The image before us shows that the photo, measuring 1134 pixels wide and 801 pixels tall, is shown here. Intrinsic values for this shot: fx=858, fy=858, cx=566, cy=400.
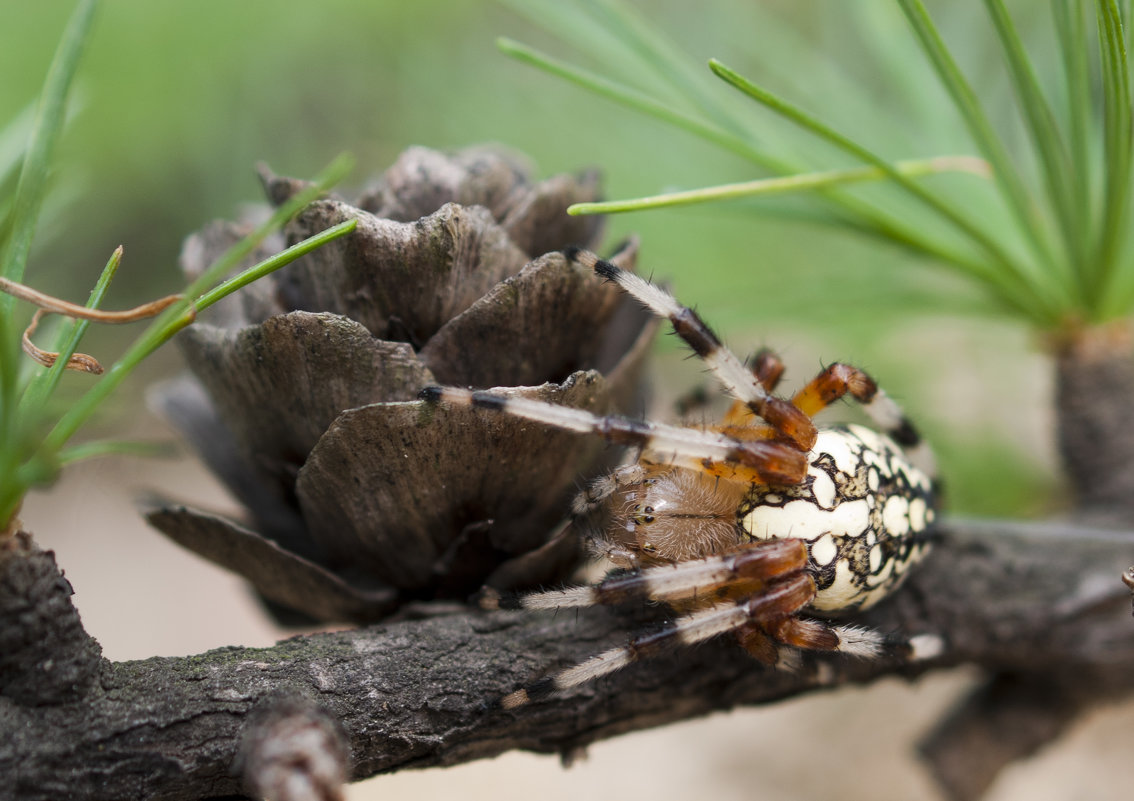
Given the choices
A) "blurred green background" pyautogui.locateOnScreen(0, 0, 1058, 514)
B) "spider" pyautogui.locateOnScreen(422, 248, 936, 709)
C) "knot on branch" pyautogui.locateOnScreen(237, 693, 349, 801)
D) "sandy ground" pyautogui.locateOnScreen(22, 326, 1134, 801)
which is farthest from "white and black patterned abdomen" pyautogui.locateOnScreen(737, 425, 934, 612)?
"knot on branch" pyautogui.locateOnScreen(237, 693, 349, 801)

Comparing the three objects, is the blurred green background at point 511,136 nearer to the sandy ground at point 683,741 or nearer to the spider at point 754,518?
the spider at point 754,518

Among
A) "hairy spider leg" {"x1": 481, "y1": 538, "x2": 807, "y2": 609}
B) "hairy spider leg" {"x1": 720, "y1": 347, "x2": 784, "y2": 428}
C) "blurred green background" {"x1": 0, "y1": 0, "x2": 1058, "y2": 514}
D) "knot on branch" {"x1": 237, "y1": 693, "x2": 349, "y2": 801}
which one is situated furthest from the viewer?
"blurred green background" {"x1": 0, "y1": 0, "x2": 1058, "y2": 514}

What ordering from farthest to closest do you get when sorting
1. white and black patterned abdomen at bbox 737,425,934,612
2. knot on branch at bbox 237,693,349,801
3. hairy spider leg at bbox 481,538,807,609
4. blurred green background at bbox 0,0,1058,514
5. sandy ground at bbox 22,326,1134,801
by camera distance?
sandy ground at bbox 22,326,1134,801
blurred green background at bbox 0,0,1058,514
white and black patterned abdomen at bbox 737,425,934,612
hairy spider leg at bbox 481,538,807,609
knot on branch at bbox 237,693,349,801

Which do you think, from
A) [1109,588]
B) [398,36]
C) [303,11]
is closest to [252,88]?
[303,11]

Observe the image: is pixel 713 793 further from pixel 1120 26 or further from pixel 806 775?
pixel 1120 26

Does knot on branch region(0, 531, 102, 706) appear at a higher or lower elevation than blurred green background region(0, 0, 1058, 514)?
lower

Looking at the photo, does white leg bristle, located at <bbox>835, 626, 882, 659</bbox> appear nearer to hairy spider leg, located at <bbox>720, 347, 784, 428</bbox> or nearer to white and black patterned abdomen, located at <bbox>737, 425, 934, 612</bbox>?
white and black patterned abdomen, located at <bbox>737, 425, 934, 612</bbox>

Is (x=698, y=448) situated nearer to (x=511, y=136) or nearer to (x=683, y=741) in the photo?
(x=511, y=136)
